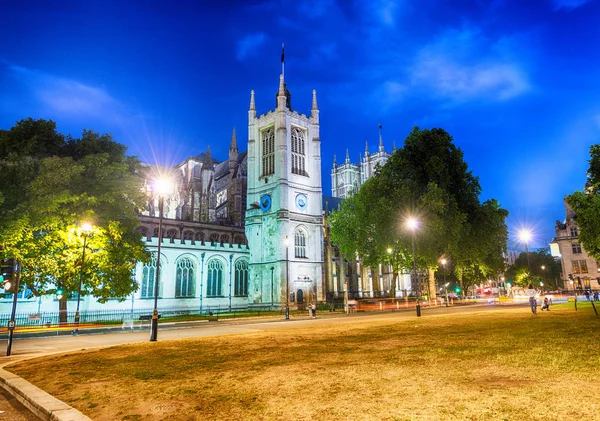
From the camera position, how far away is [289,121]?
185 feet

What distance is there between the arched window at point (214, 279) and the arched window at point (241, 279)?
2404 millimetres

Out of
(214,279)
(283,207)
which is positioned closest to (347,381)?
(214,279)

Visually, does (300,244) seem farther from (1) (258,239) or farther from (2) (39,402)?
(2) (39,402)

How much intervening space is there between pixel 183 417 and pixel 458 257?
35.5 meters

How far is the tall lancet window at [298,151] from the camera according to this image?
56.2 meters

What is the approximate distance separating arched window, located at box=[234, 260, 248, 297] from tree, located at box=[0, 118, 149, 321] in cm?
2395

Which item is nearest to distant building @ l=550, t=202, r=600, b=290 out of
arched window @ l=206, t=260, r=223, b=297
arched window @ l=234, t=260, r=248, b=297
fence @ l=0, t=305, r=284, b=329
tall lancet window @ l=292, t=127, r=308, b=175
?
tall lancet window @ l=292, t=127, r=308, b=175

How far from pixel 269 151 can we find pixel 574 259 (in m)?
51.4

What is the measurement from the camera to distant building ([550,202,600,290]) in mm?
61688

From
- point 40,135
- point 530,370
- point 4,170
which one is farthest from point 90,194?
point 530,370

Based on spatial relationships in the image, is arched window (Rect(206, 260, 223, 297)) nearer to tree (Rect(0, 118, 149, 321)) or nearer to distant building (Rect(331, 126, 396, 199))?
tree (Rect(0, 118, 149, 321))

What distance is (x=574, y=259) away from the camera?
6406 centimetres

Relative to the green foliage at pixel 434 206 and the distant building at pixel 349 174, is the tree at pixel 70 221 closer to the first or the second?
the green foliage at pixel 434 206

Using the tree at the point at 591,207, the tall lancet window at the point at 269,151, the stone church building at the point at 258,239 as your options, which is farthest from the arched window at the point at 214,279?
the tree at the point at 591,207
